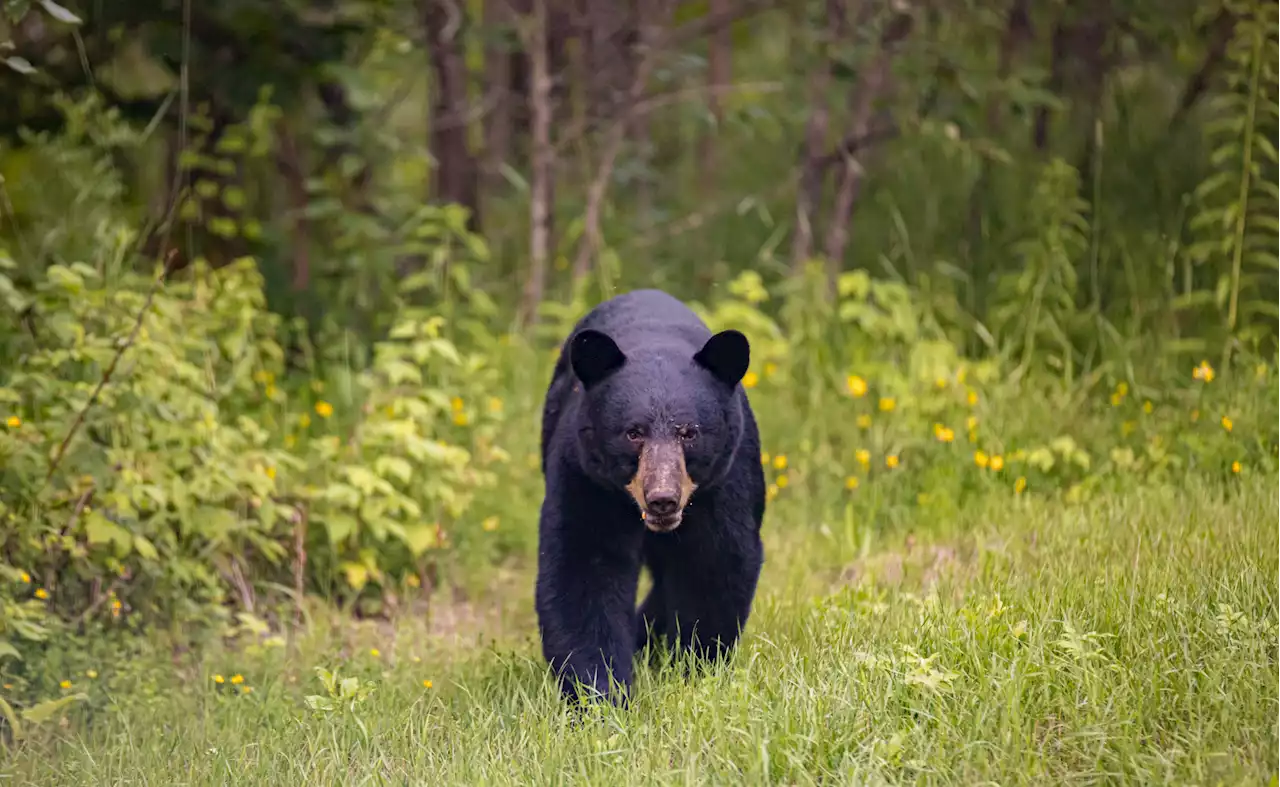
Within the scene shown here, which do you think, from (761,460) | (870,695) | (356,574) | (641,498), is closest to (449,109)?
(356,574)

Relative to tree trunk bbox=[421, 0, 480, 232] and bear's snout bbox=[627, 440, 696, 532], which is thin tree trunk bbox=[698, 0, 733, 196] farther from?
bear's snout bbox=[627, 440, 696, 532]

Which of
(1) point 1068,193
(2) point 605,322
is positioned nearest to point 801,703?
(2) point 605,322

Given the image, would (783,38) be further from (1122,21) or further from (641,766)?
(641,766)

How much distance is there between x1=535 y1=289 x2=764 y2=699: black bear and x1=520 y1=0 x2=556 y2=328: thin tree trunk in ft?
11.1

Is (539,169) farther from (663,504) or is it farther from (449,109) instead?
(663,504)

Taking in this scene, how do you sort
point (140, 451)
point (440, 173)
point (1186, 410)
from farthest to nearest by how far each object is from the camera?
point (440, 173)
point (1186, 410)
point (140, 451)

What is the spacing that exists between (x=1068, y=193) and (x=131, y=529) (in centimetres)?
450

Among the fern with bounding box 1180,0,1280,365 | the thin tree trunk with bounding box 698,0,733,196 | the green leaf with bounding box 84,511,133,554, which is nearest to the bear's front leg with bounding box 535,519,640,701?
the green leaf with bounding box 84,511,133,554

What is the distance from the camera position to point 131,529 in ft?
15.1

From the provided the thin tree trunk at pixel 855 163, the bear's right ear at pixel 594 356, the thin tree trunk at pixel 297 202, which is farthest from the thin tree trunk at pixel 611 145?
the bear's right ear at pixel 594 356

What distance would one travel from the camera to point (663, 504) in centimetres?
343

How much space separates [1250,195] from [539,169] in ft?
11.9

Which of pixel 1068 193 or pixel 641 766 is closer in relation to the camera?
pixel 641 766

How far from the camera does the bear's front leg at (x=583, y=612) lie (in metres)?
3.77
